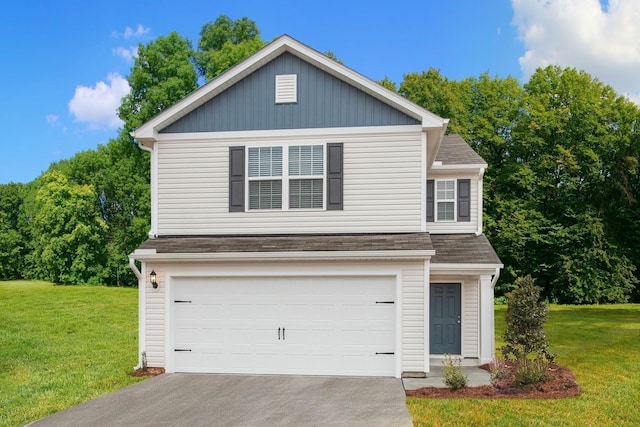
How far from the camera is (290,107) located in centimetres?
1224

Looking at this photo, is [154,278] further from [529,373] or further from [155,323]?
[529,373]

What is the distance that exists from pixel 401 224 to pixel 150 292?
18.3ft

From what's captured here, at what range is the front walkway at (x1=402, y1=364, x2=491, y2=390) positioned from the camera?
10164 millimetres

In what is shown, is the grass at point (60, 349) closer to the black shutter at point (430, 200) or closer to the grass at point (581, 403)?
the grass at point (581, 403)

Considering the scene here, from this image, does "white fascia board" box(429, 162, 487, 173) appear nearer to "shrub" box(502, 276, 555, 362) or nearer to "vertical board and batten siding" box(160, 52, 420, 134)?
"vertical board and batten siding" box(160, 52, 420, 134)

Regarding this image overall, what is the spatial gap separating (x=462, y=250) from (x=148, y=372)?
776 centimetres

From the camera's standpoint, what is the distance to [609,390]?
390 inches

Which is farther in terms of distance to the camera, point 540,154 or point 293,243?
point 540,154

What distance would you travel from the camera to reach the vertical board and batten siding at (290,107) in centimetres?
1209

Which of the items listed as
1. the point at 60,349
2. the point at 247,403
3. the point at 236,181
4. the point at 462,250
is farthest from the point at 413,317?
the point at 60,349

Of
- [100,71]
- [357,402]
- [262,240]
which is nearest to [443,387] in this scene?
[357,402]

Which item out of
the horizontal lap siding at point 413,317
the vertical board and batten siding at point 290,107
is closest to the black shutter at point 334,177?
the vertical board and batten siding at point 290,107

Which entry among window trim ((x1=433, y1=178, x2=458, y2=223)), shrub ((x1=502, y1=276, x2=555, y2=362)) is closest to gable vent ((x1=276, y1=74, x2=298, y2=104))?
window trim ((x1=433, y1=178, x2=458, y2=223))

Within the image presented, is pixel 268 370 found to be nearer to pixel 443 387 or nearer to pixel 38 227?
pixel 443 387
